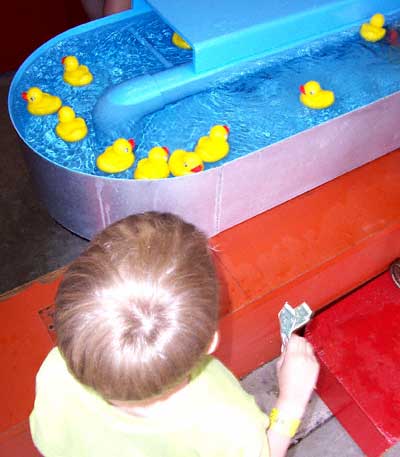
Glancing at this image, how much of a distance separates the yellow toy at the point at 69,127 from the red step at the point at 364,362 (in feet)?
2.92

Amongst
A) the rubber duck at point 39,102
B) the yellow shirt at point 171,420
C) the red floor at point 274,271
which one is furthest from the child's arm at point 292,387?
the rubber duck at point 39,102

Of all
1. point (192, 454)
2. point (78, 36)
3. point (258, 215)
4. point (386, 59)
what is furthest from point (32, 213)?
point (386, 59)

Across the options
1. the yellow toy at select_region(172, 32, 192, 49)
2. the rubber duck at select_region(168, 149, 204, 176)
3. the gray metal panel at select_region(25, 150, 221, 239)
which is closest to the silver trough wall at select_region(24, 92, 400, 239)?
the gray metal panel at select_region(25, 150, 221, 239)

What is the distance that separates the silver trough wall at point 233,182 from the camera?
1.18 m

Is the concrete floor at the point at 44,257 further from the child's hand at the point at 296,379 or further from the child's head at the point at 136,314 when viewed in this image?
the child's head at the point at 136,314

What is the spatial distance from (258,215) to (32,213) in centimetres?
83

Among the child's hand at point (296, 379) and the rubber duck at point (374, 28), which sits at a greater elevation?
the rubber duck at point (374, 28)

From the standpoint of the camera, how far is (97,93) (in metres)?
1.62

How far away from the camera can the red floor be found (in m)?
1.11

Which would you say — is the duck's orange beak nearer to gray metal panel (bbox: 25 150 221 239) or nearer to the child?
gray metal panel (bbox: 25 150 221 239)

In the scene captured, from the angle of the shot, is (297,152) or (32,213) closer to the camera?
(297,152)

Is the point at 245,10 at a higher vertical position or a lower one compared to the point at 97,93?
higher

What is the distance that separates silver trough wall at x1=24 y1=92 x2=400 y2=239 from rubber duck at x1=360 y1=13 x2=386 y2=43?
0.44m

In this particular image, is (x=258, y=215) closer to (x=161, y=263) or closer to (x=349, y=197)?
(x=349, y=197)
